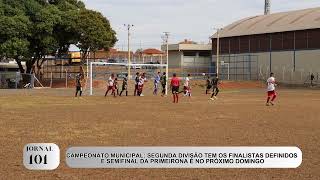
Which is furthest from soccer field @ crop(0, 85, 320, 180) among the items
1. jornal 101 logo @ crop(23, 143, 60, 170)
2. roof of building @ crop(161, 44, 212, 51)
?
roof of building @ crop(161, 44, 212, 51)

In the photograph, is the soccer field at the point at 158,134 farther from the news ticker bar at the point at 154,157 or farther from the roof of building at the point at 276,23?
the roof of building at the point at 276,23

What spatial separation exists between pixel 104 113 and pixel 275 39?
5385 centimetres

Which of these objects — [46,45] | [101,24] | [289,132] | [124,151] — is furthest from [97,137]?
[101,24]

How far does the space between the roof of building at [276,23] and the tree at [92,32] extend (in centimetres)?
2208

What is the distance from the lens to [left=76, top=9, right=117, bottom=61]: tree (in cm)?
5912

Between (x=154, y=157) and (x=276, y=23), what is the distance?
2753 inches

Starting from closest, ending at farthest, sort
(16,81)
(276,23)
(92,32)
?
(16,81)
(92,32)
(276,23)

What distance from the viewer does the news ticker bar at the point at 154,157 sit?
305 inches

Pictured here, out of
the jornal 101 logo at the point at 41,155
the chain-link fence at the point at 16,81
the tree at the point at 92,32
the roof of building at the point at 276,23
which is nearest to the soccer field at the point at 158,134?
the jornal 101 logo at the point at 41,155

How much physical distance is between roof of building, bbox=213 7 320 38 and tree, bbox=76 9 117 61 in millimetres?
22078

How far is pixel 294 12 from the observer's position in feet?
257

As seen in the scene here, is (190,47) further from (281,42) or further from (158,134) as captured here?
(158,134)

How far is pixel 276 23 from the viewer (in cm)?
7538

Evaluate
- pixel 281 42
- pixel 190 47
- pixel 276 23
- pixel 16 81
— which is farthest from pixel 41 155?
pixel 190 47
